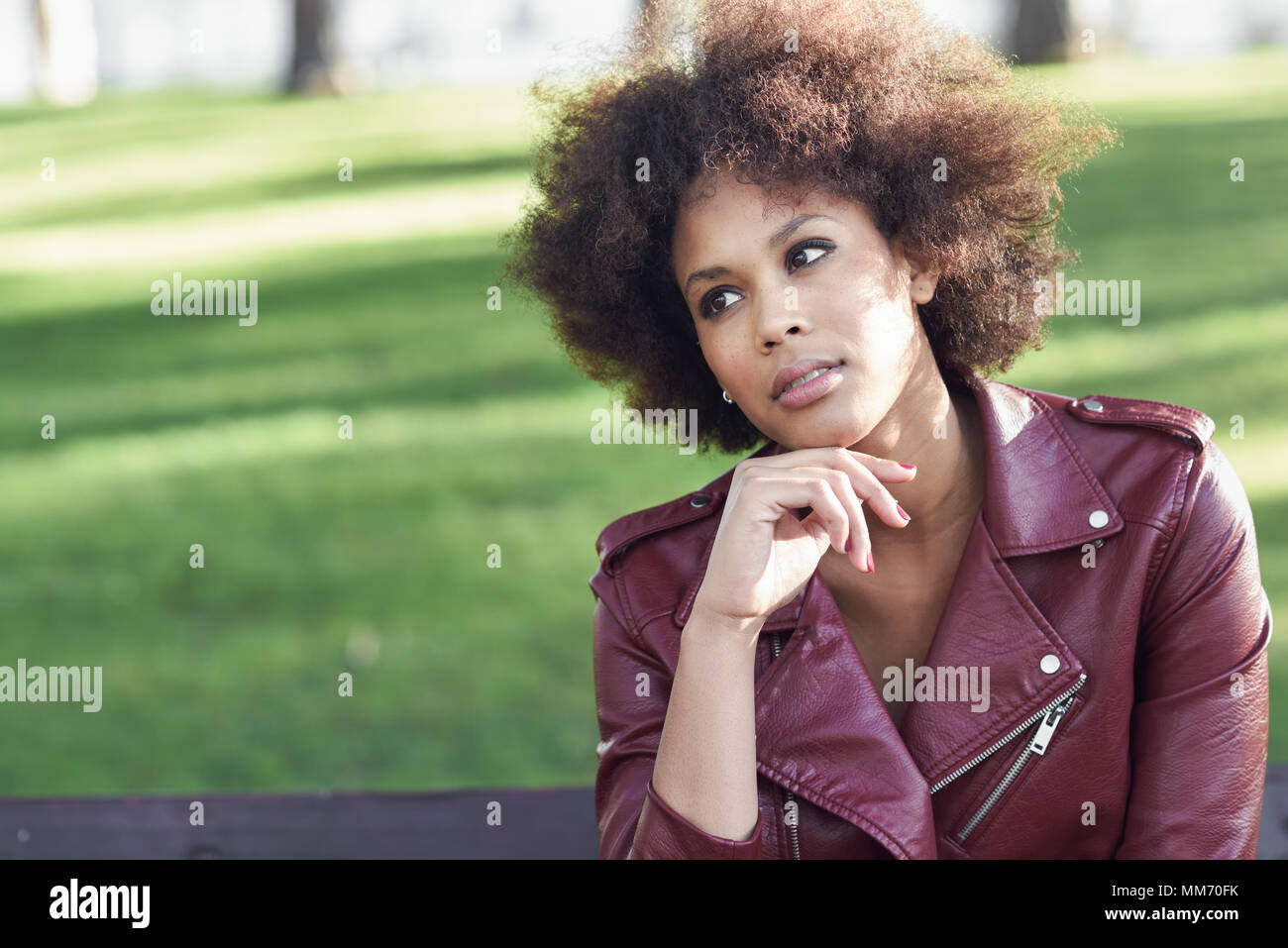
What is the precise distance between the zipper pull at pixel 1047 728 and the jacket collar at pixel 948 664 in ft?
0.10

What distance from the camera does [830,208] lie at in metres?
2.65

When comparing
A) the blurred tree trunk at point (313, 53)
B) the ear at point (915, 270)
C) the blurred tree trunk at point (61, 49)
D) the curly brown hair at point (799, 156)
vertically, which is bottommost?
the ear at point (915, 270)

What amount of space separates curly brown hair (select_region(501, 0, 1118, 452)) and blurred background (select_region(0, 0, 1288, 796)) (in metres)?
0.28

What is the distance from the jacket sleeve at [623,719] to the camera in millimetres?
2715

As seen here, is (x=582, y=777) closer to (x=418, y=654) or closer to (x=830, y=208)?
(x=418, y=654)

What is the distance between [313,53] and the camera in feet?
55.6

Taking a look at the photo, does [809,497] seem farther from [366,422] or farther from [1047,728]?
[366,422]

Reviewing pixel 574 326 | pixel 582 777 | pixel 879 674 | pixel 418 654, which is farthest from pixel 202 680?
pixel 879 674

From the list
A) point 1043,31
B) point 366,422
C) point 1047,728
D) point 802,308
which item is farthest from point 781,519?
point 1043,31

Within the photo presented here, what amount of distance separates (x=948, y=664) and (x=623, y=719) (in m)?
0.64

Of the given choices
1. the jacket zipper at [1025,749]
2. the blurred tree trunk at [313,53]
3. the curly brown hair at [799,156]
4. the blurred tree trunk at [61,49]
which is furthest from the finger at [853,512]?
the blurred tree trunk at [61,49]

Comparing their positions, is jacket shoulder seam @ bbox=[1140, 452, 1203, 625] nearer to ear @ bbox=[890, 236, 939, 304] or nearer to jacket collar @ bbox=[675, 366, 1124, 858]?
jacket collar @ bbox=[675, 366, 1124, 858]

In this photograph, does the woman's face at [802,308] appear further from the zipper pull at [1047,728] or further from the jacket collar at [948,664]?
the zipper pull at [1047,728]
